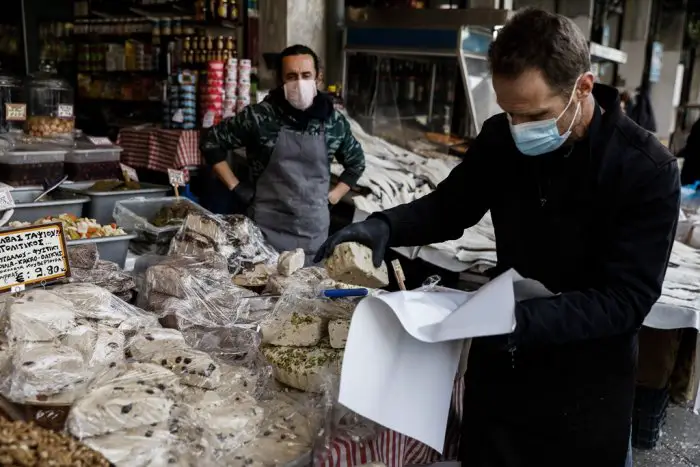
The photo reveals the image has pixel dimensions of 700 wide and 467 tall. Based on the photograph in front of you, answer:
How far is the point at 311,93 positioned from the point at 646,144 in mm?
2276

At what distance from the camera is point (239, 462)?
1.50 m

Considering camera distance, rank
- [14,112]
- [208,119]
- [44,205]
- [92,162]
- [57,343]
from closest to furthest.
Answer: [57,343]
[44,205]
[14,112]
[92,162]
[208,119]

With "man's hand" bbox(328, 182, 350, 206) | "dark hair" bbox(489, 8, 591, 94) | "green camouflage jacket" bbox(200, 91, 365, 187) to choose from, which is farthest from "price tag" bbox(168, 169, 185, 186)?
"dark hair" bbox(489, 8, 591, 94)

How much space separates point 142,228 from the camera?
10.9 feet

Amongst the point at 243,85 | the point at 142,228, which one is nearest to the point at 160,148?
the point at 243,85

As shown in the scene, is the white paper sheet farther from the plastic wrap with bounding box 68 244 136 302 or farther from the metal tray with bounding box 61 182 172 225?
the metal tray with bounding box 61 182 172 225

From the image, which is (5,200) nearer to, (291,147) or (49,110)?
(291,147)

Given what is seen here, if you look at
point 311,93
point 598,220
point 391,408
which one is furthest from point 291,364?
point 311,93

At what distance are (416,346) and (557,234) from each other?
467 millimetres

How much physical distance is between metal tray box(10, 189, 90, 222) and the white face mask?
3.94 feet

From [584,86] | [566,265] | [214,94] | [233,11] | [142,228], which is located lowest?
[142,228]

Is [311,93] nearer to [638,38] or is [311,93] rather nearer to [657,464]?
[657,464]

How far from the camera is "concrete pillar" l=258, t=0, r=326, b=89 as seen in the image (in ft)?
19.4

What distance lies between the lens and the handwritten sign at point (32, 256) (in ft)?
6.58
